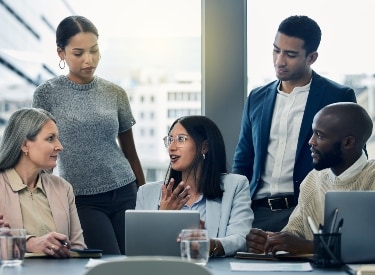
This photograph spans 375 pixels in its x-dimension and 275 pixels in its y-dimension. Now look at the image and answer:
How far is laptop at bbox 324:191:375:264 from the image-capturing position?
3.01 metres

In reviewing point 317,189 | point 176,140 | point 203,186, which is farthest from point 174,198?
point 317,189

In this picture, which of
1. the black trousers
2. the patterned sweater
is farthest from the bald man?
the black trousers

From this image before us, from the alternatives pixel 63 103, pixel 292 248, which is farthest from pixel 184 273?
pixel 63 103

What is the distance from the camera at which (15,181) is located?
12.3 ft

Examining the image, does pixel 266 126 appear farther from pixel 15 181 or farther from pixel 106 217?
pixel 15 181

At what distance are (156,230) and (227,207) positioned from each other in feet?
2.17

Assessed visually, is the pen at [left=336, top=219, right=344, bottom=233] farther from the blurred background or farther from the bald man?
the blurred background

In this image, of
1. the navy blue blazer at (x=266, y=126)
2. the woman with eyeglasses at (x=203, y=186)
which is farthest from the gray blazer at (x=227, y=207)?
the navy blue blazer at (x=266, y=126)

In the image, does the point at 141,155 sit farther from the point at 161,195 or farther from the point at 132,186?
the point at 161,195

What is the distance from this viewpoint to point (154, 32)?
4.77 meters

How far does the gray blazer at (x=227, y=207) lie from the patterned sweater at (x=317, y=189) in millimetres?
200

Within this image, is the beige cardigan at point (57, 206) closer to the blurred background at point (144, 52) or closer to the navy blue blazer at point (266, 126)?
the navy blue blazer at point (266, 126)

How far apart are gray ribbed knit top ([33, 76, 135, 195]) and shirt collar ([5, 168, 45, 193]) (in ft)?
1.20

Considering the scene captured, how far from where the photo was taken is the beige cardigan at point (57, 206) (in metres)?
3.67
